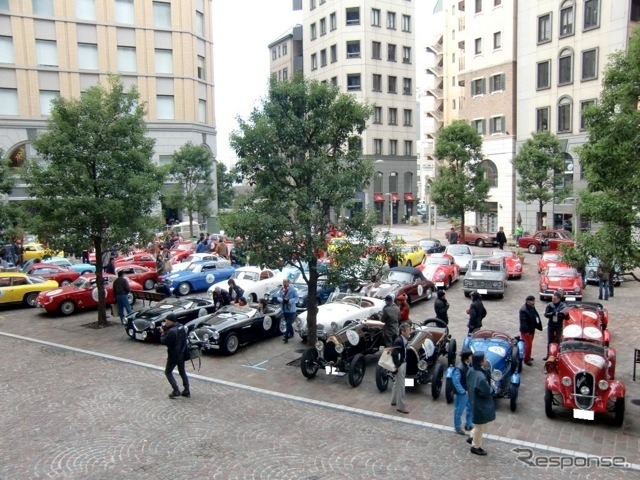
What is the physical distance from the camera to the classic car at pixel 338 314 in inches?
592

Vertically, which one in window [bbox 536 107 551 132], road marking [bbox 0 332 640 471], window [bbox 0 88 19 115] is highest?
window [bbox 0 88 19 115]

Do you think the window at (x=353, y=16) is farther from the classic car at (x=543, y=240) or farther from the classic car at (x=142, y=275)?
the classic car at (x=142, y=275)

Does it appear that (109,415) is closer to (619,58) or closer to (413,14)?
(619,58)

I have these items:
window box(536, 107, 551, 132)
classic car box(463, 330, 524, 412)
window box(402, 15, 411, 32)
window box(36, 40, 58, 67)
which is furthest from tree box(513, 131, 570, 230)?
window box(36, 40, 58, 67)

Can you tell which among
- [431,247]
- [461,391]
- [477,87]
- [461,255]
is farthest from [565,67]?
[461,391]

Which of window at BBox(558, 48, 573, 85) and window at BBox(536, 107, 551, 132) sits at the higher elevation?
window at BBox(558, 48, 573, 85)

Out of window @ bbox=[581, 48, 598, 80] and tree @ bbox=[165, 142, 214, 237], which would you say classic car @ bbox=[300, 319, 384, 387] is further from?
window @ bbox=[581, 48, 598, 80]

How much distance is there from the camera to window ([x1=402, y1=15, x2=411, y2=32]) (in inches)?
2454

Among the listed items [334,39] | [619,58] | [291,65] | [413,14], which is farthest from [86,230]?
[291,65]

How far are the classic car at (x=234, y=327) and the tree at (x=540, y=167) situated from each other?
90.8 feet

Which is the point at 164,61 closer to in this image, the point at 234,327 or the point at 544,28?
the point at 544,28

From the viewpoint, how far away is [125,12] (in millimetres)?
45688

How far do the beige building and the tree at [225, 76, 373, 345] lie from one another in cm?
3637

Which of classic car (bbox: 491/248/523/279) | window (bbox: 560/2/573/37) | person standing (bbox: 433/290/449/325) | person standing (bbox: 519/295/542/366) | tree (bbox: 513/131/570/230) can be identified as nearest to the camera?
person standing (bbox: 519/295/542/366)
